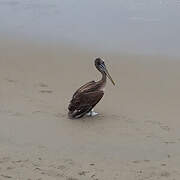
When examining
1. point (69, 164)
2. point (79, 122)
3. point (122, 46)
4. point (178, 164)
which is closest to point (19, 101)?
point (79, 122)

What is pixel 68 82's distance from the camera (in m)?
8.28

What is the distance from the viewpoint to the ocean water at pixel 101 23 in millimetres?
10586

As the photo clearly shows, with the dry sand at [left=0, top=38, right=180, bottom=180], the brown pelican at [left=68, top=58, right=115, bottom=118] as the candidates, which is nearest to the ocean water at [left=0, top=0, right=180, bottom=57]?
the dry sand at [left=0, top=38, right=180, bottom=180]

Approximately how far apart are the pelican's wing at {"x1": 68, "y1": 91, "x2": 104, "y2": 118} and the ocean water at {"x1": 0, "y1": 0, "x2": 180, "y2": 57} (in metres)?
3.47

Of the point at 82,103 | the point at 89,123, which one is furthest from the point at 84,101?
the point at 89,123

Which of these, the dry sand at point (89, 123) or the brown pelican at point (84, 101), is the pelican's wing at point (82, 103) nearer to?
the brown pelican at point (84, 101)

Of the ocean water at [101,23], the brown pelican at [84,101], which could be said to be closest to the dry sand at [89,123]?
the brown pelican at [84,101]

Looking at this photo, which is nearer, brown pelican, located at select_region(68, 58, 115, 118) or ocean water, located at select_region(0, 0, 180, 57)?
brown pelican, located at select_region(68, 58, 115, 118)

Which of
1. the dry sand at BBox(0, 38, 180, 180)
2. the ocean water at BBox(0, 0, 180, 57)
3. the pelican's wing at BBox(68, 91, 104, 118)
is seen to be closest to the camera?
the dry sand at BBox(0, 38, 180, 180)

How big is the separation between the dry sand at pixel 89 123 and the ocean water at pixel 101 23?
908mm

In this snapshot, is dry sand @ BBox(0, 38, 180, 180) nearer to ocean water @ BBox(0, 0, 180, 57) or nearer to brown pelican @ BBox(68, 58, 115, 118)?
brown pelican @ BBox(68, 58, 115, 118)

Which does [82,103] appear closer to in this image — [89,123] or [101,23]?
[89,123]

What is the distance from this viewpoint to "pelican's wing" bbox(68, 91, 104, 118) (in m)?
6.61

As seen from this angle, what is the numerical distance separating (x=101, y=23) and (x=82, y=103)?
566 cm
